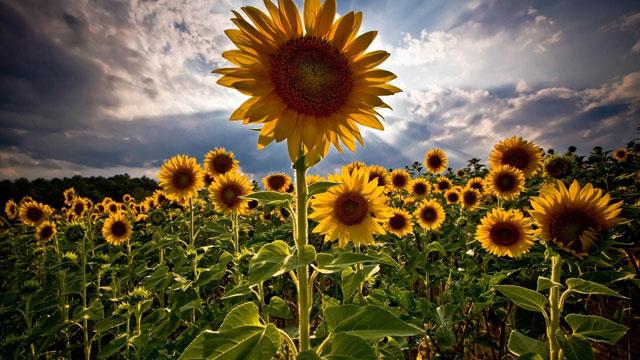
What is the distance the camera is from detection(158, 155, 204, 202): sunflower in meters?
5.23

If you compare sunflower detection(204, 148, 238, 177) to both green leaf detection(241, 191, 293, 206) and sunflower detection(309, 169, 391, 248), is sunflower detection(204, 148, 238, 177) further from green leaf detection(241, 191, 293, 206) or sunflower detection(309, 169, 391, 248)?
green leaf detection(241, 191, 293, 206)

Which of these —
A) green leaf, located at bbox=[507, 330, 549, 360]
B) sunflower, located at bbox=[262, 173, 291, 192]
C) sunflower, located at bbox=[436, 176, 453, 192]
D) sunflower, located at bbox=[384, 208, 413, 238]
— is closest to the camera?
green leaf, located at bbox=[507, 330, 549, 360]

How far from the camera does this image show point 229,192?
15.2ft

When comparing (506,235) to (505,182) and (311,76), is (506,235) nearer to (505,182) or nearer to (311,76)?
(505,182)

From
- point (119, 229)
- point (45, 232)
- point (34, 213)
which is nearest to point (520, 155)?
point (119, 229)

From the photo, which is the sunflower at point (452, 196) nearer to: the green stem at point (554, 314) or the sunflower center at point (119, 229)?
the green stem at point (554, 314)

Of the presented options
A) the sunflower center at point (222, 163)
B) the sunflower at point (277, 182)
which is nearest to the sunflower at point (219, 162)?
the sunflower center at point (222, 163)

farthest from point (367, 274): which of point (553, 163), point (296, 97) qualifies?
point (553, 163)

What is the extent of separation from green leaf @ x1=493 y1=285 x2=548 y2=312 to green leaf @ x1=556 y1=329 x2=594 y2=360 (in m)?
0.17

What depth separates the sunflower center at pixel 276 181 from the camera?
670 cm

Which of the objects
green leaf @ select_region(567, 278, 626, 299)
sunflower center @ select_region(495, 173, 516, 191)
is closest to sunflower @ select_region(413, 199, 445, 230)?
sunflower center @ select_region(495, 173, 516, 191)

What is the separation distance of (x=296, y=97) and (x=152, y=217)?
4.90 meters

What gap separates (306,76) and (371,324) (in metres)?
1.29

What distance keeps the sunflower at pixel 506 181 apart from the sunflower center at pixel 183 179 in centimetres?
512
